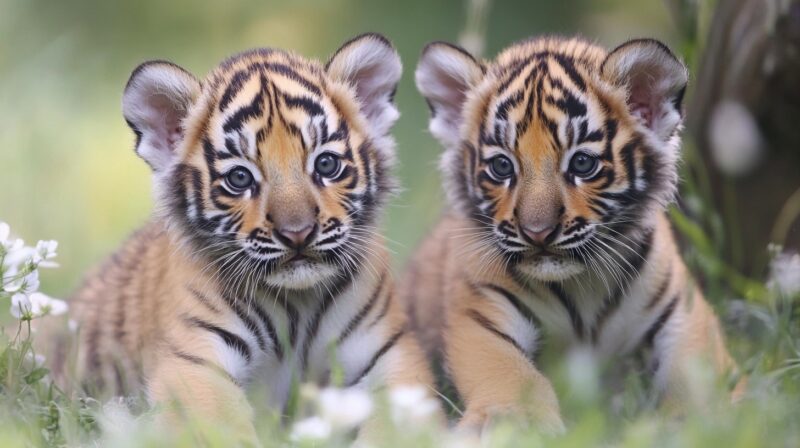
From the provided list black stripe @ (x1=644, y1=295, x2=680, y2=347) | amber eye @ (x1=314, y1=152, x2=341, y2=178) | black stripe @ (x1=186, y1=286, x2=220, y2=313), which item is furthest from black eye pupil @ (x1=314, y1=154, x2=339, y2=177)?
black stripe @ (x1=644, y1=295, x2=680, y2=347)

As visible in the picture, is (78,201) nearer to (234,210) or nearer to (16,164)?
(16,164)

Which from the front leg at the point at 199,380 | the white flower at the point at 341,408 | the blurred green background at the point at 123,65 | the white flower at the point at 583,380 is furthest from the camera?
the blurred green background at the point at 123,65

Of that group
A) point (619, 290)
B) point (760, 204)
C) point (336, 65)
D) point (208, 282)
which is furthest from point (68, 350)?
point (760, 204)

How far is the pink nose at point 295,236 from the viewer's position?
3.93 m

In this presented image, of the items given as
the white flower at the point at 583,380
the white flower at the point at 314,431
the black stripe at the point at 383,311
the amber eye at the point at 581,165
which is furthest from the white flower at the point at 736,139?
the white flower at the point at 314,431

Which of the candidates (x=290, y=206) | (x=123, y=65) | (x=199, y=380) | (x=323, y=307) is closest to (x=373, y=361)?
(x=323, y=307)

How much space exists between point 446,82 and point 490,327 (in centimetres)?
101

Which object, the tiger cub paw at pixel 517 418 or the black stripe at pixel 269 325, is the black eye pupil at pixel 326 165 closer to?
the black stripe at pixel 269 325

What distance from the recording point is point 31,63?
6520 mm

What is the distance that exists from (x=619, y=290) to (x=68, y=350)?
2158 mm

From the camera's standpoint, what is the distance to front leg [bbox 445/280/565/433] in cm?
401

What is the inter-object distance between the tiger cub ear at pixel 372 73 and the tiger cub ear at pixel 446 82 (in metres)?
0.16

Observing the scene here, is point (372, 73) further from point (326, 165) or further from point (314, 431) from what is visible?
point (314, 431)

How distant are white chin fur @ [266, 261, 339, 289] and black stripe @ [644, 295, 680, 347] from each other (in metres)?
1.35
